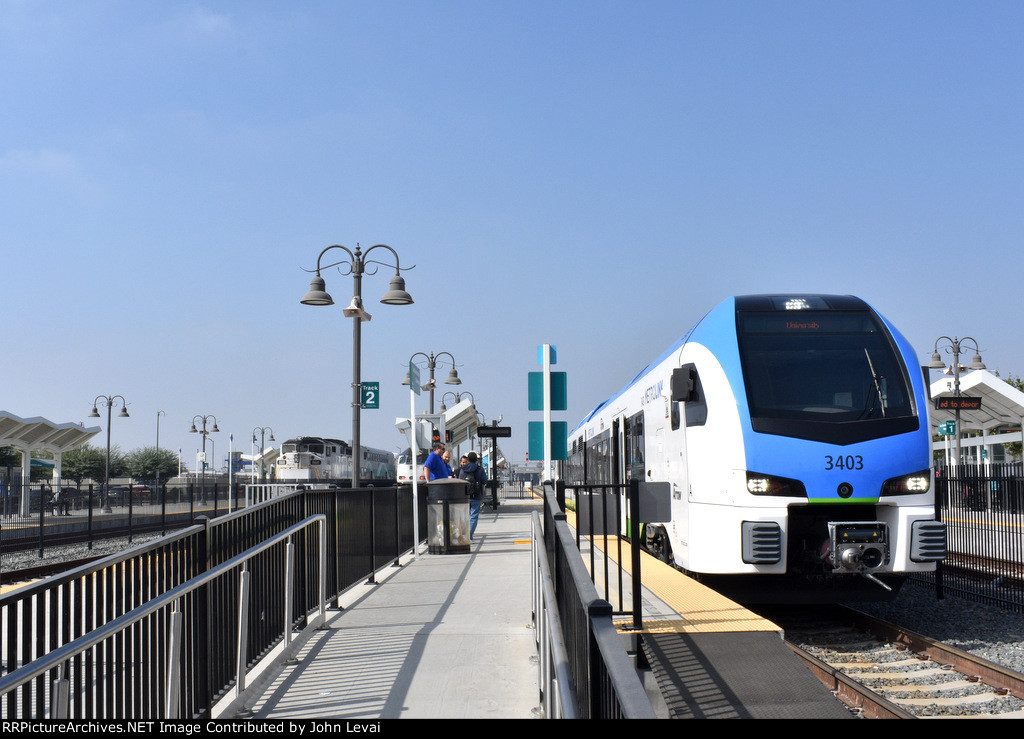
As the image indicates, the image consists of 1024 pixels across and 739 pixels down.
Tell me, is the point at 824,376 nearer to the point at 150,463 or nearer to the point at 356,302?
the point at 356,302

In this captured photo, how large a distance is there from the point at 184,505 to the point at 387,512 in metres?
19.1

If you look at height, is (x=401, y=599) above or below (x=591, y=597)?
below

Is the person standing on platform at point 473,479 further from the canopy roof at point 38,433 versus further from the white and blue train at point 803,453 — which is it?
the canopy roof at point 38,433

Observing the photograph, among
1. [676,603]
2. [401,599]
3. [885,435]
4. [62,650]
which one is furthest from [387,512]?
[62,650]

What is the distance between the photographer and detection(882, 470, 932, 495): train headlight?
930 centimetres

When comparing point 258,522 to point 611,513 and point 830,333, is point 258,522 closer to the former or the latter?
point 611,513

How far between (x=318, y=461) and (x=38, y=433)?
34.1 m

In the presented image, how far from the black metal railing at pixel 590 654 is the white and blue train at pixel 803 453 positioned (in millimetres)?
4652

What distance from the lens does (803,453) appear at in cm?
932

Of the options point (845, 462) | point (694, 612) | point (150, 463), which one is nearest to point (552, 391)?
point (845, 462)

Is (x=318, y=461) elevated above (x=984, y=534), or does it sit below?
above

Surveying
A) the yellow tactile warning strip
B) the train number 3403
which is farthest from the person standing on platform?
the train number 3403

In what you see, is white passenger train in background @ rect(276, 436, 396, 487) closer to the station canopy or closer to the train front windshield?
the station canopy
